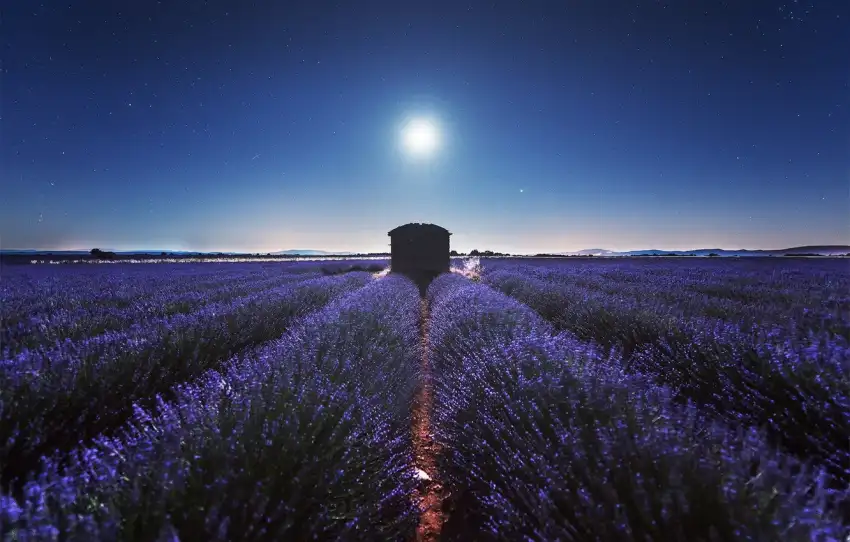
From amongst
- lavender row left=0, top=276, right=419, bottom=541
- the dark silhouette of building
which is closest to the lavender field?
lavender row left=0, top=276, right=419, bottom=541

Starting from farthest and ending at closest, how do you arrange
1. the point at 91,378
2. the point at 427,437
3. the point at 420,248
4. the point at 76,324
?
the point at 420,248 → the point at 76,324 → the point at 427,437 → the point at 91,378

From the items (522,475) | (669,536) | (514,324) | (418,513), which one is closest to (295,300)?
(514,324)

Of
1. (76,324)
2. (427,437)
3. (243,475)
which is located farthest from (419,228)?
(243,475)

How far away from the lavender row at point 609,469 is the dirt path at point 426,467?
0.10 m

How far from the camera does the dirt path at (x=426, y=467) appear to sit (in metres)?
2.06

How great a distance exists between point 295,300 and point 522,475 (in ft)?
17.3

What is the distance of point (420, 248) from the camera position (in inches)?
754

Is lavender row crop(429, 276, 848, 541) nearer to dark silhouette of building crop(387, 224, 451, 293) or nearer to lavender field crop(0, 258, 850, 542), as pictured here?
lavender field crop(0, 258, 850, 542)

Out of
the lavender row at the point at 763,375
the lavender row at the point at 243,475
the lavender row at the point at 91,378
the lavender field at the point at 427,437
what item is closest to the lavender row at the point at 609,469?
the lavender field at the point at 427,437

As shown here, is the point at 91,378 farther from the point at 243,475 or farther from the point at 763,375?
the point at 763,375

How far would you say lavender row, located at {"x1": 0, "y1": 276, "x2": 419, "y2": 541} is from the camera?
3.37ft

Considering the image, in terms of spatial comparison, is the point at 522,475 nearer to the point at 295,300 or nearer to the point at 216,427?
the point at 216,427

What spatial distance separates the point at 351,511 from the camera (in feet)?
4.91

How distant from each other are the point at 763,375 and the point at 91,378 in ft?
14.5
